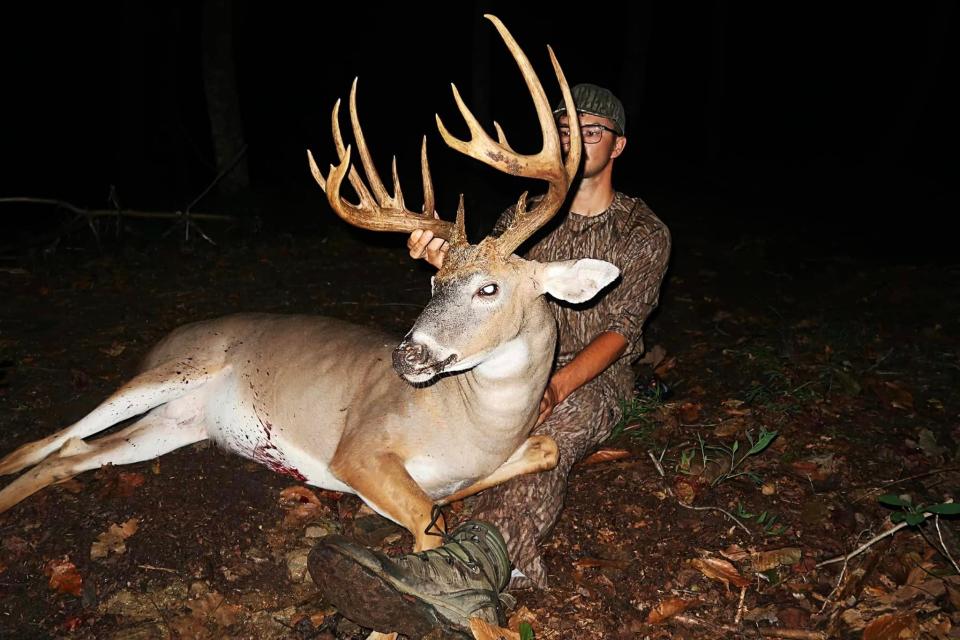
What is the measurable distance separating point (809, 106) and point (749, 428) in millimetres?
21907

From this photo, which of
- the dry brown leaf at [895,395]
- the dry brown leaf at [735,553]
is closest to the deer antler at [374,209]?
the dry brown leaf at [735,553]

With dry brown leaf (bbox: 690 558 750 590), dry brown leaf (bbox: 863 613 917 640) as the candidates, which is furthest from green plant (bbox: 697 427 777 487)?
dry brown leaf (bbox: 863 613 917 640)

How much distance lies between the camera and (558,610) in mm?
2979

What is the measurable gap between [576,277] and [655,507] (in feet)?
3.97

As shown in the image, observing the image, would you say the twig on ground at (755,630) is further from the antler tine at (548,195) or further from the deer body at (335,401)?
the antler tine at (548,195)

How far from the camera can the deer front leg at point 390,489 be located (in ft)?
9.84

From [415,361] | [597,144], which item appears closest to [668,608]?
[415,361]

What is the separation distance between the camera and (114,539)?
3336 millimetres

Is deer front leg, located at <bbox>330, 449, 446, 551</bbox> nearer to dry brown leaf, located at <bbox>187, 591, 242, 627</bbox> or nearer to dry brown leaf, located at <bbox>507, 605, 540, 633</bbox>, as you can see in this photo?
dry brown leaf, located at <bbox>507, 605, 540, 633</bbox>

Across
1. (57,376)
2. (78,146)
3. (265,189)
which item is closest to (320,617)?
(57,376)

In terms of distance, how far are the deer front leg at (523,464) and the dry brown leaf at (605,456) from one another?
2.02 feet

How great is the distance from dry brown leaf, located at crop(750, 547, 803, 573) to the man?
85 cm

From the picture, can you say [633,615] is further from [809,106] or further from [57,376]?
[809,106]

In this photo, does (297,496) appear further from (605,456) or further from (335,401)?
(605,456)
